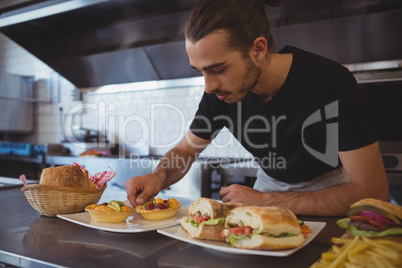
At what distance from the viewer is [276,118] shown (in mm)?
1691

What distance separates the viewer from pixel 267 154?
182 centimetres

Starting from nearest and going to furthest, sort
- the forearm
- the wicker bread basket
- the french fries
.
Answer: the french fries, the wicker bread basket, the forearm

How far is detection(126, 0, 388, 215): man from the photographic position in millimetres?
1365

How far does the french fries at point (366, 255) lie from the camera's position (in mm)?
736

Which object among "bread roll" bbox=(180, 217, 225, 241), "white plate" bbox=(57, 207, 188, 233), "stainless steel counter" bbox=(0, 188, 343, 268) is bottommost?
"stainless steel counter" bbox=(0, 188, 343, 268)

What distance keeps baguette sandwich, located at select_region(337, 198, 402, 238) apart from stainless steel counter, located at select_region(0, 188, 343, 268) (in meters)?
0.13

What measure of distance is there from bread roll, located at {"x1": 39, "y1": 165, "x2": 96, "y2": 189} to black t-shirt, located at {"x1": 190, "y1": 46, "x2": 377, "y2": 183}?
0.84 meters

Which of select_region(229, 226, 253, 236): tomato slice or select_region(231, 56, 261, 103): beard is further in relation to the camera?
select_region(231, 56, 261, 103): beard

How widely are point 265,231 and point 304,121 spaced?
88 centimetres

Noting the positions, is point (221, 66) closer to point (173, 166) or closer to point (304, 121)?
point (304, 121)

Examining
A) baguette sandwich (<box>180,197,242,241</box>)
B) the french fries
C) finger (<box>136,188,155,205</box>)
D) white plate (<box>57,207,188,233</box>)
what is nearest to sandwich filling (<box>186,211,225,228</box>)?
baguette sandwich (<box>180,197,242,241</box>)

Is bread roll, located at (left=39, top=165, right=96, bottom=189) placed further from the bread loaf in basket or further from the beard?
the beard

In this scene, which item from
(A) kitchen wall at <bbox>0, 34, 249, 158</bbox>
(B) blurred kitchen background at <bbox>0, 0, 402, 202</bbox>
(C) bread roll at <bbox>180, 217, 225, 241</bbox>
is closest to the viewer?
(C) bread roll at <bbox>180, 217, 225, 241</bbox>

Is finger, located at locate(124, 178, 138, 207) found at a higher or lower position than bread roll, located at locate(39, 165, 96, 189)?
lower
